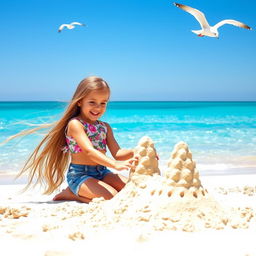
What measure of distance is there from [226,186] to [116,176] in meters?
1.28

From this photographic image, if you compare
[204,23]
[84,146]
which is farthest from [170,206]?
[204,23]

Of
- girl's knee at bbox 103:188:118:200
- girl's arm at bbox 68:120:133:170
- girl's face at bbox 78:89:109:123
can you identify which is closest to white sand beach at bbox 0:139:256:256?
girl's knee at bbox 103:188:118:200

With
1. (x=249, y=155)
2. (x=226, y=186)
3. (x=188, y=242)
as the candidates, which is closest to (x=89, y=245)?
(x=188, y=242)

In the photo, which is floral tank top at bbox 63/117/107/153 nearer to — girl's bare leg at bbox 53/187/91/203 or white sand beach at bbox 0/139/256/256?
girl's bare leg at bbox 53/187/91/203

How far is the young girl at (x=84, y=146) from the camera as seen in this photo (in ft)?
10.8

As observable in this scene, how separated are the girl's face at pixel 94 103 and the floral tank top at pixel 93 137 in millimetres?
98

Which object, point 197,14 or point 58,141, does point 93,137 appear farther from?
point 197,14

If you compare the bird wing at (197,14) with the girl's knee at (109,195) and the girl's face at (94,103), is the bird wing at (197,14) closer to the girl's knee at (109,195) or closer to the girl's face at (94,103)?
the girl's face at (94,103)

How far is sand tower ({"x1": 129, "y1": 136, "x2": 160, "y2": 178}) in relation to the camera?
274 centimetres

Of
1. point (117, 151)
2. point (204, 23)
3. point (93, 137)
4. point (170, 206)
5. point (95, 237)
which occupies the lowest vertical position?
point (95, 237)

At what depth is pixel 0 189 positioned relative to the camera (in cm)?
405

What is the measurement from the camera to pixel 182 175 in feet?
8.27

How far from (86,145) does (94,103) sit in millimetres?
427

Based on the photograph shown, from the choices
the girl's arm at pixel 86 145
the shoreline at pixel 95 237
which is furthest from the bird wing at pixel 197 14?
the shoreline at pixel 95 237
